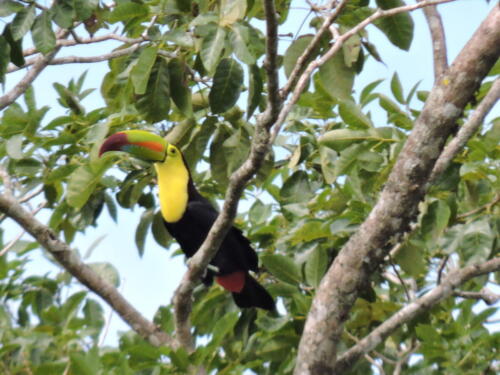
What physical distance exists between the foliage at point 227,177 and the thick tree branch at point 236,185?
10 centimetres

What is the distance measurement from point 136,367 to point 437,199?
136cm

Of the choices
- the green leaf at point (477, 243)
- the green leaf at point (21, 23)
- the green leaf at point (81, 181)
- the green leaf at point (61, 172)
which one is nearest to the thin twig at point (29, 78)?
the green leaf at point (61, 172)

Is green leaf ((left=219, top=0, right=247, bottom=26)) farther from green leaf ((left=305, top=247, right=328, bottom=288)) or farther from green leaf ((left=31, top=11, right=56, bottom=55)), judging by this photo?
green leaf ((left=305, top=247, right=328, bottom=288))

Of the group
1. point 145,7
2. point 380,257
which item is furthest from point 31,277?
A: point 380,257

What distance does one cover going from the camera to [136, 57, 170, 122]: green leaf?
129 inches

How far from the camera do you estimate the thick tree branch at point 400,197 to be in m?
3.03

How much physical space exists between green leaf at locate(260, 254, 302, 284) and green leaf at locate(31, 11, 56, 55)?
1.20m

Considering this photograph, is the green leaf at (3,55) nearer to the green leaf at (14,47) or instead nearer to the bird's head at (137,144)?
the green leaf at (14,47)

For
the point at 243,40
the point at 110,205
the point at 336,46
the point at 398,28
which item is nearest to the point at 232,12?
the point at 243,40

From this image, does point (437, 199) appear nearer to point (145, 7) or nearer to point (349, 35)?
point (349, 35)

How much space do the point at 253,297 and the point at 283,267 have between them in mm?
540

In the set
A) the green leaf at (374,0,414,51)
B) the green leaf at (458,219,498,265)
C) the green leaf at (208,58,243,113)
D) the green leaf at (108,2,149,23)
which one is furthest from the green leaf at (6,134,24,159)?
the green leaf at (458,219,498,265)

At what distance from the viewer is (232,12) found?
9.48ft

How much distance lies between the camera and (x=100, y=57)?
163 inches
